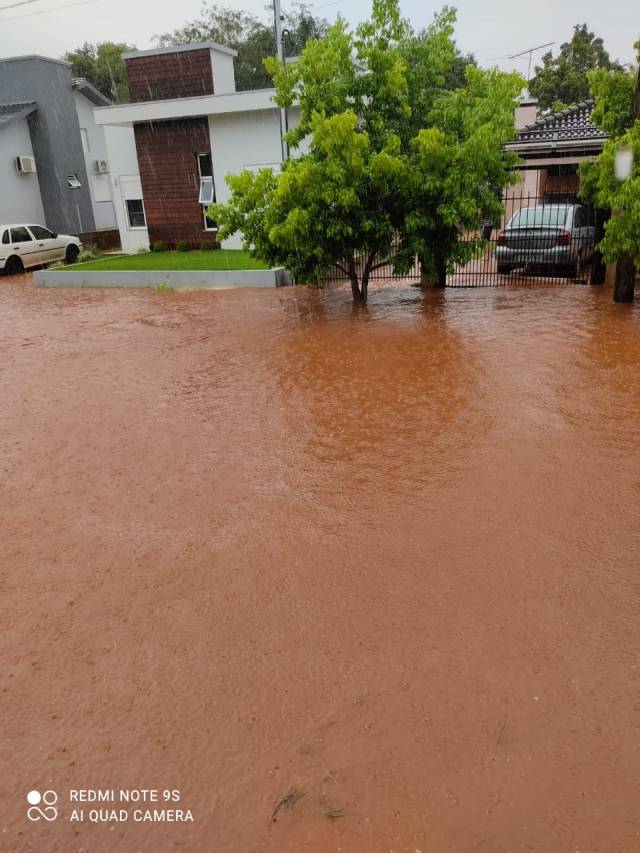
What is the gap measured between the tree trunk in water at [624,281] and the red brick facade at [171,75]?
608 inches

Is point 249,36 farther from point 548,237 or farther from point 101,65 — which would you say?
point 548,237

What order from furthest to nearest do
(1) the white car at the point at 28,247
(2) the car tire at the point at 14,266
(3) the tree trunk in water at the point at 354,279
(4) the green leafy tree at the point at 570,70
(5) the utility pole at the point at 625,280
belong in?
1. (4) the green leafy tree at the point at 570,70
2. (2) the car tire at the point at 14,266
3. (1) the white car at the point at 28,247
4. (3) the tree trunk in water at the point at 354,279
5. (5) the utility pole at the point at 625,280

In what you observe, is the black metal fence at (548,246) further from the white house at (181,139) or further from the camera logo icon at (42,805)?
the camera logo icon at (42,805)

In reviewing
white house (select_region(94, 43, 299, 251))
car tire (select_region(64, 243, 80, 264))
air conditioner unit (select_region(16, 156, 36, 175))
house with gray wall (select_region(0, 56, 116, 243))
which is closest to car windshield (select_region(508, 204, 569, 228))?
white house (select_region(94, 43, 299, 251))

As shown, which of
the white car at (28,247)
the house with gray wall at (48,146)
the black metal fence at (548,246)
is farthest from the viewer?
the house with gray wall at (48,146)

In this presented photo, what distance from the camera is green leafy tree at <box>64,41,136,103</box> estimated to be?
41750mm

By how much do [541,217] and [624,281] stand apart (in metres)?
2.92

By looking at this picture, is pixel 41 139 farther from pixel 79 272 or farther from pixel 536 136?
pixel 536 136

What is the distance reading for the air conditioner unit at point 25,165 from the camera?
75.7 feet

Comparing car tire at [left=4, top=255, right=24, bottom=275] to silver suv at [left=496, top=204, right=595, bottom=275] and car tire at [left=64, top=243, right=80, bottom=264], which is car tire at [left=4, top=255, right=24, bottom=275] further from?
silver suv at [left=496, top=204, right=595, bottom=275]

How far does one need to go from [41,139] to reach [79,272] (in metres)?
10.9

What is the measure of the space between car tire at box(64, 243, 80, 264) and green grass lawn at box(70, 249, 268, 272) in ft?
4.35

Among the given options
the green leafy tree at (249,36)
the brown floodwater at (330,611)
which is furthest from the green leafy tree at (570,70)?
the brown floodwater at (330,611)

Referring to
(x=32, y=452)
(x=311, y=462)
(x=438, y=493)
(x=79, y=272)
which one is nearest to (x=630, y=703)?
(x=438, y=493)
